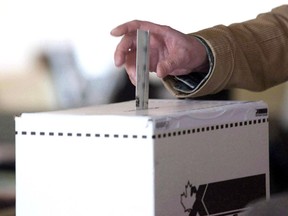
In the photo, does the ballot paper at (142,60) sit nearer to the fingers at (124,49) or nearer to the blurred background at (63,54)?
the fingers at (124,49)

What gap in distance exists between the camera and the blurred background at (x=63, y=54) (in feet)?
5.28

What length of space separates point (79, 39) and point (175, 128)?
92 centimetres

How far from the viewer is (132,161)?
0.77 metres

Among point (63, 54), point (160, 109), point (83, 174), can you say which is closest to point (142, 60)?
point (160, 109)

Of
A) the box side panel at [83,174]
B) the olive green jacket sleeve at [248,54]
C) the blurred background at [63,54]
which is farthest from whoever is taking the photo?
the blurred background at [63,54]

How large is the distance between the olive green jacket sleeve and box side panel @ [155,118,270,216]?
13cm

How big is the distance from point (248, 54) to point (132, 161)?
402 millimetres

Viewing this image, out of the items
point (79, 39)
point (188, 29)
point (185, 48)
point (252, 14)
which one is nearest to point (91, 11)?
point (79, 39)

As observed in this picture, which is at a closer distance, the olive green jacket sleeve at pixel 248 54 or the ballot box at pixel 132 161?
the ballot box at pixel 132 161

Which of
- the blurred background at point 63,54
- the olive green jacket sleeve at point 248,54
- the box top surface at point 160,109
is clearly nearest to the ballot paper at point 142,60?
the box top surface at point 160,109

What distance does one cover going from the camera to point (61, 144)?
2.66 feet

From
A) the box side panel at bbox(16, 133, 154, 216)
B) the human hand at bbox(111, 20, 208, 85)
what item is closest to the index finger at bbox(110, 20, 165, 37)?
the human hand at bbox(111, 20, 208, 85)

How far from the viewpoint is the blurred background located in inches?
63.3

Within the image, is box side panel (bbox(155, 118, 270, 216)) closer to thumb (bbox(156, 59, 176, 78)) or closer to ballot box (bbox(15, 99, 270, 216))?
ballot box (bbox(15, 99, 270, 216))
